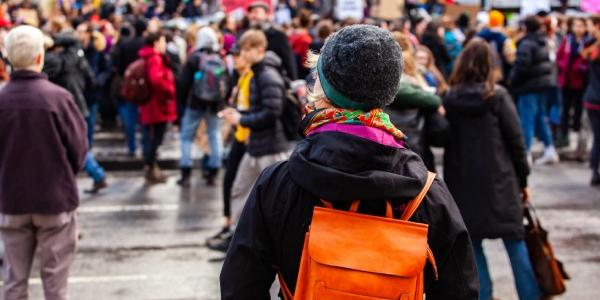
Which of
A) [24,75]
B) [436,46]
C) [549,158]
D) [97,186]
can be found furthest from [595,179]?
[24,75]

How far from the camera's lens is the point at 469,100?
5.53m

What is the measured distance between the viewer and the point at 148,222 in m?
8.59

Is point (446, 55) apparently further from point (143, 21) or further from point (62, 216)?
point (62, 216)

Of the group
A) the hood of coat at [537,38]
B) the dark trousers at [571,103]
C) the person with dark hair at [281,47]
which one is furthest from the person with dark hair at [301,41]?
the dark trousers at [571,103]

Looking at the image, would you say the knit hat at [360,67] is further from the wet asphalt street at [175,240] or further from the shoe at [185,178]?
the shoe at [185,178]

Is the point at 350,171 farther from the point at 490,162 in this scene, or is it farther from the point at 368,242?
the point at 490,162

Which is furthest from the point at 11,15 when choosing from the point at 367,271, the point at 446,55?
the point at 367,271

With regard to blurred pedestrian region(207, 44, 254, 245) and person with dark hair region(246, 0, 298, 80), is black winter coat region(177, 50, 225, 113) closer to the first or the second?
person with dark hair region(246, 0, 298, 80)

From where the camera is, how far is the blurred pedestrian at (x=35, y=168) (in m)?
4.95

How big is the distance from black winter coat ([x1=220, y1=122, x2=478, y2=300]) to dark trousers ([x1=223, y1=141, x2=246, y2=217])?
4781mm

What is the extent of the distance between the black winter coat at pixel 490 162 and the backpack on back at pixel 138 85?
530cm

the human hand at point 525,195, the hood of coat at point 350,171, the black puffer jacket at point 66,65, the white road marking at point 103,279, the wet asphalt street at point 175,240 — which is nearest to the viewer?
the hood of coat at point 350,171

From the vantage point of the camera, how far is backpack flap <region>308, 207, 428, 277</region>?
2494 millimetres

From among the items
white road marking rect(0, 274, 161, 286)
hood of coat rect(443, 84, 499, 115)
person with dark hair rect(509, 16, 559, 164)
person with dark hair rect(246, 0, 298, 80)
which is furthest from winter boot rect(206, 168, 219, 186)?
hood of coat rect(443, 84, 499, 115)
